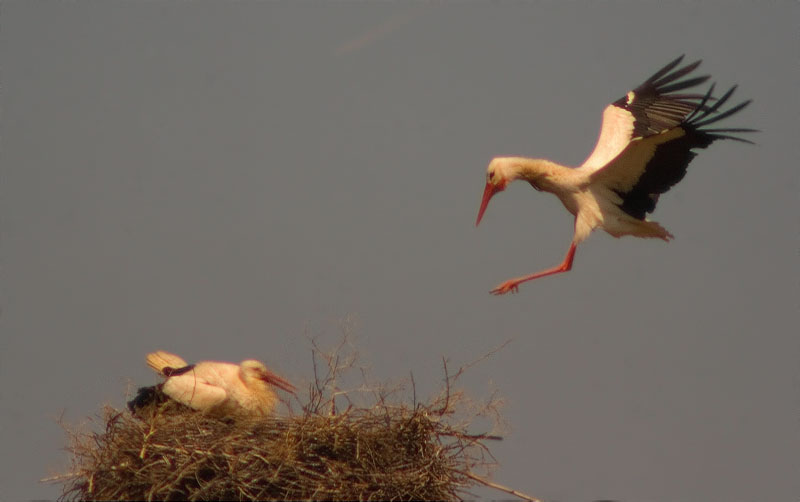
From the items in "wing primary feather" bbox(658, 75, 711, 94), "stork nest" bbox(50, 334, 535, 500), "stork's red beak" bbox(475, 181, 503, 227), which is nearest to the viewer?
"stork nest" bbox(50, 334, 535, 500)

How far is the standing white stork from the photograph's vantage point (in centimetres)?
475

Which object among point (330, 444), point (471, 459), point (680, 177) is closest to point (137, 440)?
point (330, 444)

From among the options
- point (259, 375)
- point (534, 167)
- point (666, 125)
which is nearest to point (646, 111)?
point (666, 125)

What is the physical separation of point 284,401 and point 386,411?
625 mm

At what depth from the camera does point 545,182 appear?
5184 millimetres

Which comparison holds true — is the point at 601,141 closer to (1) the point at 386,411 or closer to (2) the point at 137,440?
(1) the point at 386,411

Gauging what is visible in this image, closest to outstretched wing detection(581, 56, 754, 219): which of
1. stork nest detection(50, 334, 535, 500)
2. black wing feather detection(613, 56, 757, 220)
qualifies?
black wing feather detection(613, 56, 757, 220)

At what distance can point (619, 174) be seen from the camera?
504cm

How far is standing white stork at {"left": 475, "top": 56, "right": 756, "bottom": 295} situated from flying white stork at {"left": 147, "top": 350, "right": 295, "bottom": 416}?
1.34 m

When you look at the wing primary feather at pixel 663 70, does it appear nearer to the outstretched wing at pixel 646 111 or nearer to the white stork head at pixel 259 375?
the outstretched wing at pixel 646 111

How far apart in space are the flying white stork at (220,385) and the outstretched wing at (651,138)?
6.61ft

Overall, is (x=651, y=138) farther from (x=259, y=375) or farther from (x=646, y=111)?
(x=259, y=375)

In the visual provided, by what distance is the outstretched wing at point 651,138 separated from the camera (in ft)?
15.4

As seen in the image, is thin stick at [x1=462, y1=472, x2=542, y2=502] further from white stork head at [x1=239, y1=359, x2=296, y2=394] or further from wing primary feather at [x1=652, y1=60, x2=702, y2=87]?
wing primary feather at [x1=652, y1=60, x2=702, y2=87]
